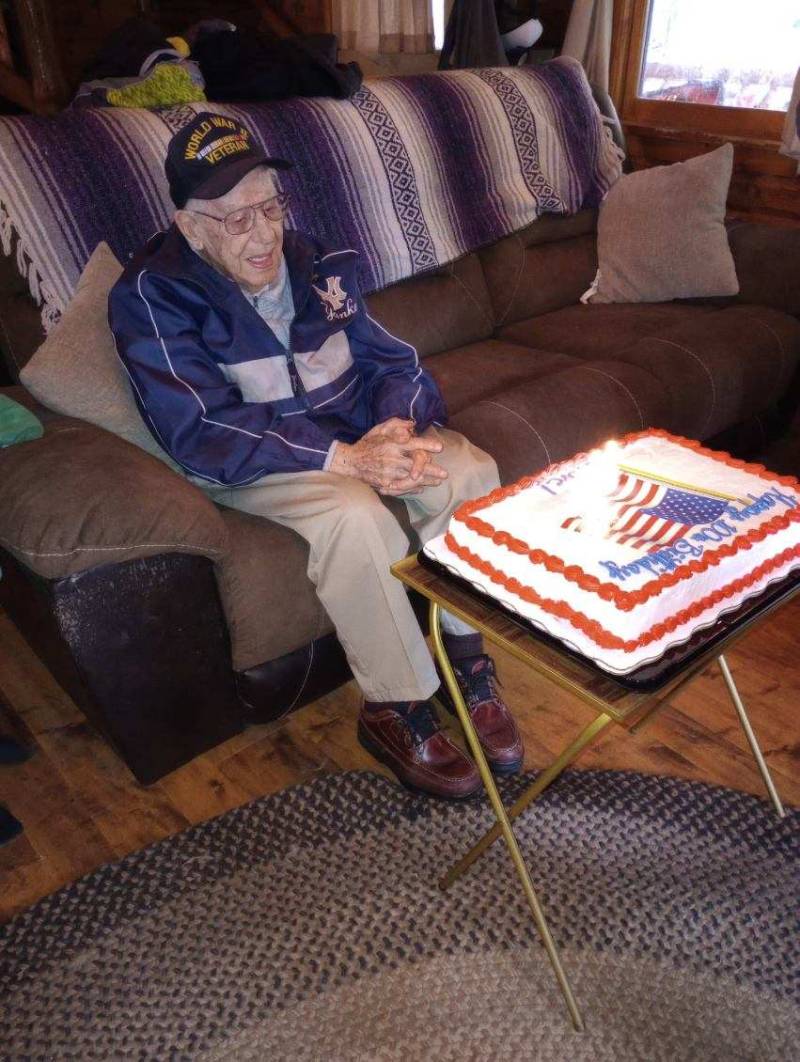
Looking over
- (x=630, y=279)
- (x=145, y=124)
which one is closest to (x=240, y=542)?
(x=145, y=124)

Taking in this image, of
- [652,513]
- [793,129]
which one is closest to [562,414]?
[652,513]

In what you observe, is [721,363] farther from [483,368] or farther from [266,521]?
[266,521]

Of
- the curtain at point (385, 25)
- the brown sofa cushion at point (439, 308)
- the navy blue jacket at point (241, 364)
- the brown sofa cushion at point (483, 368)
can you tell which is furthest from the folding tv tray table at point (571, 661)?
the curtain at point (385, 25)

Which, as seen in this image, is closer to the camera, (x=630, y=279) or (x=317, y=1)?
(x=630, y=279)

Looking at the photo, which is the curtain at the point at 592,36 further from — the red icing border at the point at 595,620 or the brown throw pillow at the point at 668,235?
the red icing border at the point at 595,620

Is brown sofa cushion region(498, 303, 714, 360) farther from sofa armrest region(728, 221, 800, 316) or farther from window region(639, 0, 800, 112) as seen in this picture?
window region(639, 0, 800, 112)

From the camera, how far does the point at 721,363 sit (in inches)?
82.9

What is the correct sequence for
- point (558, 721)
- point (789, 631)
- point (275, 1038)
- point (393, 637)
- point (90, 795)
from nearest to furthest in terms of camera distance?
point (275, 1038)
point (393, 637)
point (90, 795)
point (558, 721)
point (789, 631)

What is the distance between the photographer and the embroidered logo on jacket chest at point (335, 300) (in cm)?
153

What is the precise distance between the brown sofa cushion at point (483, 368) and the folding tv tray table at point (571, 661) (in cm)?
92

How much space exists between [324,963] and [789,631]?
4.38ft

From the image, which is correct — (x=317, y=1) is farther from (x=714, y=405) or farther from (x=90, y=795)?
(x=90, y=795)

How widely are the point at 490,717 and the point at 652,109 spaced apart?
10.3 feet

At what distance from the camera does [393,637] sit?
136 centimetres
